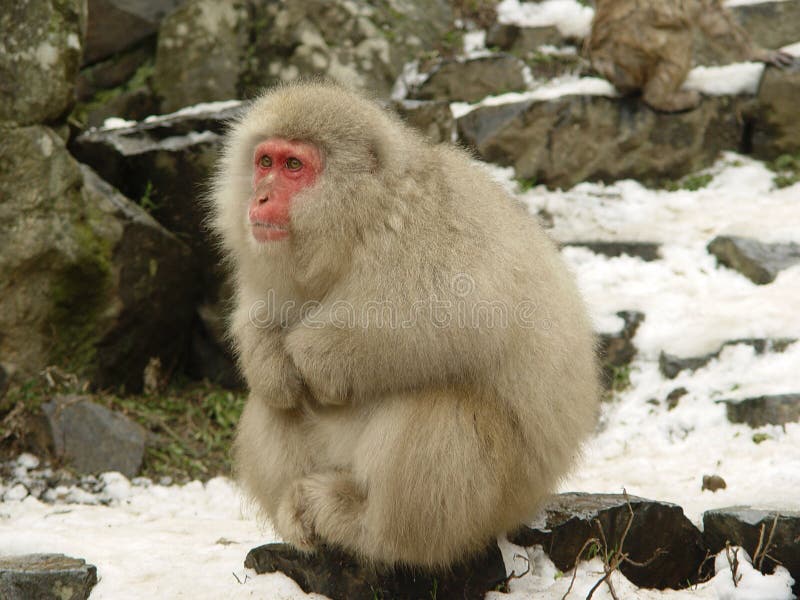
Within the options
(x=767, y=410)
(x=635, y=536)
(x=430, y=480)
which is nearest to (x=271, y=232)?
(x=430, y=480)

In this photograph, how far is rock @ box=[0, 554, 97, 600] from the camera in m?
3.01

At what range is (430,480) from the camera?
2.75m

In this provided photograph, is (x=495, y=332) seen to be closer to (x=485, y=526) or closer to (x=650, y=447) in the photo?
(x=485, y=526)

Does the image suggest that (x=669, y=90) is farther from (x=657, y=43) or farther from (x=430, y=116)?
(x=430, y=116)

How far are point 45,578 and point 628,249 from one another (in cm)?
491

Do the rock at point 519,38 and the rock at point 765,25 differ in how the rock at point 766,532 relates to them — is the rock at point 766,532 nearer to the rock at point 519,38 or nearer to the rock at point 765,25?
the rock at point 765,25

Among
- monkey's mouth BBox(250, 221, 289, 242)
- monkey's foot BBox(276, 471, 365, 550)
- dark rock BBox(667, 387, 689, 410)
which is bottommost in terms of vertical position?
dark rock BBox(667, 387, 689, 410)

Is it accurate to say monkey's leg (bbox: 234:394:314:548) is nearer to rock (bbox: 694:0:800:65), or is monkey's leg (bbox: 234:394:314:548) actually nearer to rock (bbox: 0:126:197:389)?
rock (bbox: 0:126:197:389)

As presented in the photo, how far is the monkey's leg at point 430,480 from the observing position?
108 inches

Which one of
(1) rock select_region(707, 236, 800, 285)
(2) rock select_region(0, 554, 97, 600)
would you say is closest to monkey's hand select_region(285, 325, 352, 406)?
(2) rock select_region(0, 554, 97, 600)

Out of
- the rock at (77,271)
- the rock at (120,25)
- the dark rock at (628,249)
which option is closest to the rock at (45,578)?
the rock at (77,271)

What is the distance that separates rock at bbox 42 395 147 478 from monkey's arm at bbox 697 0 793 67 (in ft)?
20.4

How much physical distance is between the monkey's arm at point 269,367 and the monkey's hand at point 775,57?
21.2ft

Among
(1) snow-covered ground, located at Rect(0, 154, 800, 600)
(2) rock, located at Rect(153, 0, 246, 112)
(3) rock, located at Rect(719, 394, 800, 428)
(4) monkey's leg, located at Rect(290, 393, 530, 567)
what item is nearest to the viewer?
(4) monkey's leg, located at Rect(290, 393, 530, 567)
